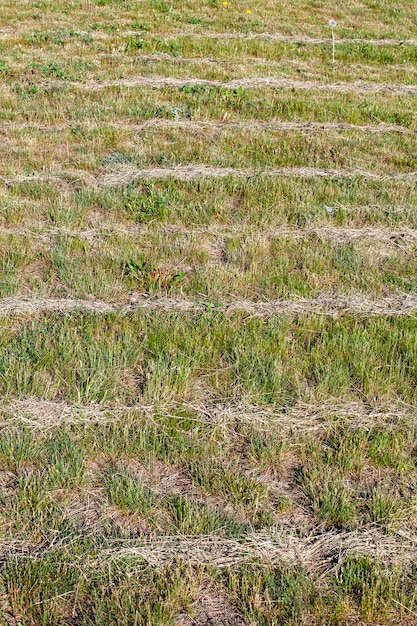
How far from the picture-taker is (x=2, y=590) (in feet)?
9.00

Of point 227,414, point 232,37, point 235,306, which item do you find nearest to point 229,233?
point 235,306

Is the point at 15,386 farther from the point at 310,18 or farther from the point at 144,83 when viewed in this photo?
the point at 310,18

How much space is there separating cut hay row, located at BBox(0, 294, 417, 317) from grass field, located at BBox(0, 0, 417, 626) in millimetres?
21

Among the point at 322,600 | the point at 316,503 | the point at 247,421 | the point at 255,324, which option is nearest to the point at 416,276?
the point at 255,324

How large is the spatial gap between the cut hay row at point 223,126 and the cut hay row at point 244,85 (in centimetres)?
132

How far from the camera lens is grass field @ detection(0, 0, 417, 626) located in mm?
2830

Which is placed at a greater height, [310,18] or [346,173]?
[310,18]

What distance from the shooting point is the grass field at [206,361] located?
2.83 metres

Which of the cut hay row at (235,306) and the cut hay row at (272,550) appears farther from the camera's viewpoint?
the cut hay row at (235,306)

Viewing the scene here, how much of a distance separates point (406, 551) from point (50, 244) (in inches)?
A: 147

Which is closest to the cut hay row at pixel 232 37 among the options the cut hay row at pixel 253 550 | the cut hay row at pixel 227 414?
the cut hay row at pixel 227 414

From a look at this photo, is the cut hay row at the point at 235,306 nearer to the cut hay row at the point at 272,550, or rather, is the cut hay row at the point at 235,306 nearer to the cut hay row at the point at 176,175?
the cut hay row at the point at 272,550

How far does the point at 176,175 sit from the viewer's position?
271 inches

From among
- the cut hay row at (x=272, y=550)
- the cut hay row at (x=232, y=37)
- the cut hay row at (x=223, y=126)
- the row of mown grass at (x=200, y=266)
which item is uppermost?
the cut hay row at (x=232, y=37)
